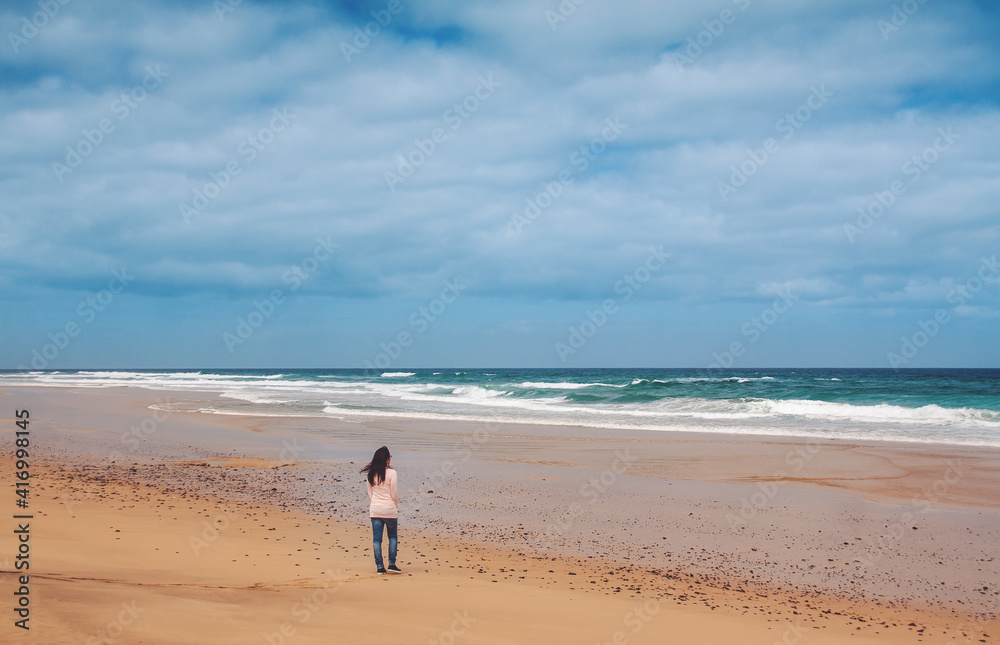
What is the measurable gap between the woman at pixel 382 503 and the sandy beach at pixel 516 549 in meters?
0.33

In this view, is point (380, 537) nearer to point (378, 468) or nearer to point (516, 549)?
point (378, 468)

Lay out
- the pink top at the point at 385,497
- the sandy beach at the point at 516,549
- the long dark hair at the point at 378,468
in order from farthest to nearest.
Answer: the long dark hair at the point at 378,468 → the pink top at the point at 385,497 → the sandy beach at the point at 516,549

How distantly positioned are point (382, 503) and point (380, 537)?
14.0 inches

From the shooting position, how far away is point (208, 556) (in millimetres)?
7277

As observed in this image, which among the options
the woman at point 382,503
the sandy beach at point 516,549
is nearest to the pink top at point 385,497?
the woman at point 382,503

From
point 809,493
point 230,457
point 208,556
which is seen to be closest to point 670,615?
point 208,556

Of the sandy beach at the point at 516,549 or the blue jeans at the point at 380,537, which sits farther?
the blue jeans at the point at 380,537

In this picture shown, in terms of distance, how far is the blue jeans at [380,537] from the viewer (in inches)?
275

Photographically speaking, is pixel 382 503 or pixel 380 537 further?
pixel 382 503

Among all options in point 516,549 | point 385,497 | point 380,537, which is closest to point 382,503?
point 385,497

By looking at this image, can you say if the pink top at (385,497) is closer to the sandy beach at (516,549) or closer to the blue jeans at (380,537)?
the blue jeans at (380,537)

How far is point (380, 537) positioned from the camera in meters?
→ 7.07

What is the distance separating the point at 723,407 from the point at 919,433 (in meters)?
10.3

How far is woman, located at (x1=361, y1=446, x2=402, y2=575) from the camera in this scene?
23.1 feet
